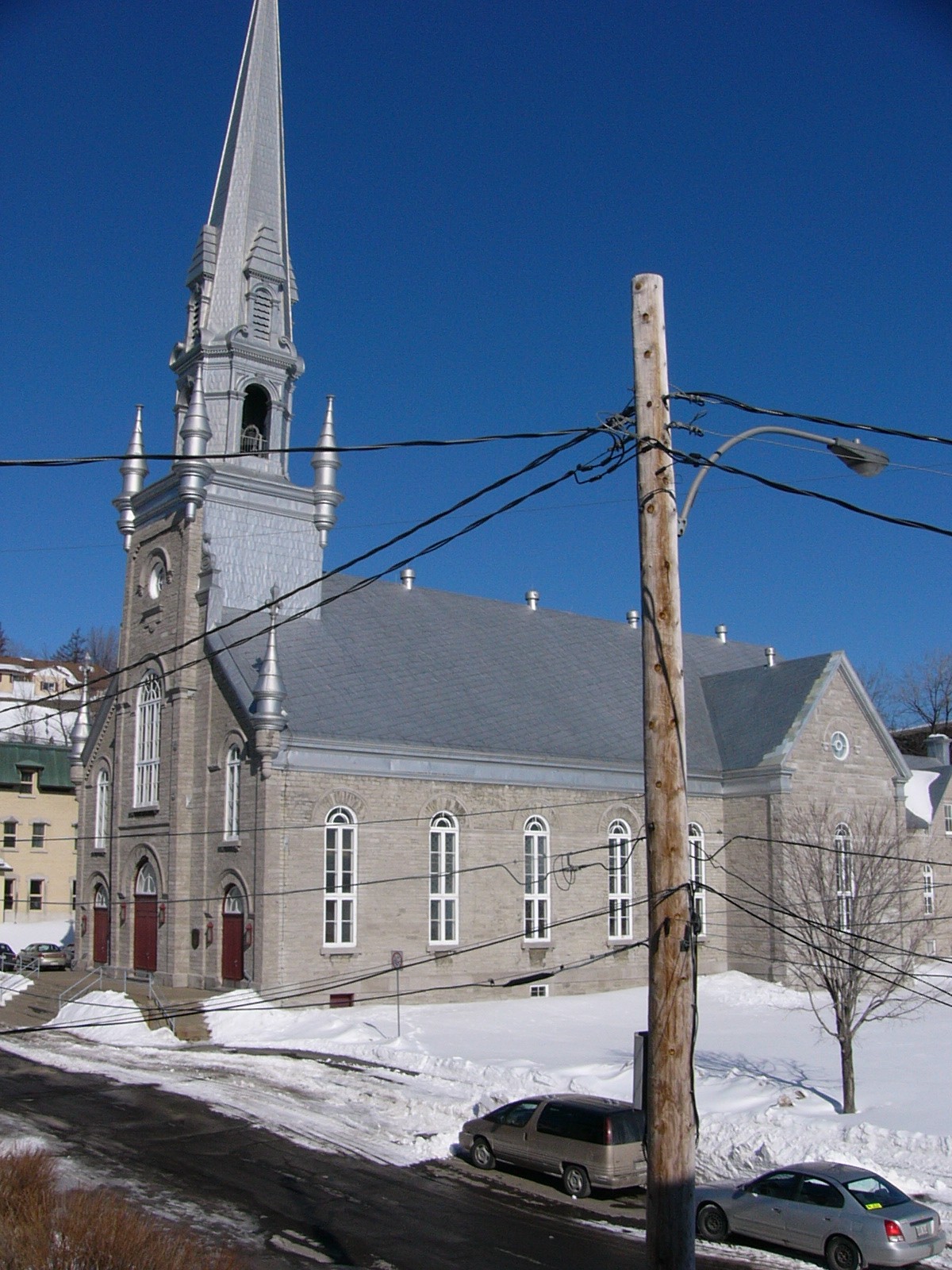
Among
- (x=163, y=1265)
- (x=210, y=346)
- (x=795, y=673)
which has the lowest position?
(x=163, y=1265)

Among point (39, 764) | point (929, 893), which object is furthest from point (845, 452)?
point (39, 764)

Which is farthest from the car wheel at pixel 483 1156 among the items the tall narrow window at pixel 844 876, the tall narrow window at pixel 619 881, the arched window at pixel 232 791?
the tall narrow window at pixel 619 881

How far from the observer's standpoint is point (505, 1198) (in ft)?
57.5

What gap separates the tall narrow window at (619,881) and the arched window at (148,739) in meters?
14.1

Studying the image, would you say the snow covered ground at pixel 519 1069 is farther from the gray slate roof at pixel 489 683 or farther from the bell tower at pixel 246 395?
the bell tower at pixel 246 395

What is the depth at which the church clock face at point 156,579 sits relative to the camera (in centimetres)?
3791

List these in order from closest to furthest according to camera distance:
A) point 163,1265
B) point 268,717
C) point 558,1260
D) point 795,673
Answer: point 163,1265 → point 558,1260 → point 268,717 → point 795,673

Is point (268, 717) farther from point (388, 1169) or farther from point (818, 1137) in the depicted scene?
point (818, 1137)

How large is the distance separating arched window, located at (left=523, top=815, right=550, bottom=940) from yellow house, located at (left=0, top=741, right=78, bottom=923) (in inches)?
1174

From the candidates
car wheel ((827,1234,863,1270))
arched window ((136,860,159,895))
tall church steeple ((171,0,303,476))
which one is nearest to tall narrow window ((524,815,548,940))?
arched window ((136,860,159,895))

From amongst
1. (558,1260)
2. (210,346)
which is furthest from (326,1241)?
(210,346)

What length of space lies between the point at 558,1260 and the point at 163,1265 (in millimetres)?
6191

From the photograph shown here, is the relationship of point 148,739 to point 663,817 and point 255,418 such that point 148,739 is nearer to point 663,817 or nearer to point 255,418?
point 255,418

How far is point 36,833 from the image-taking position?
60375mm
